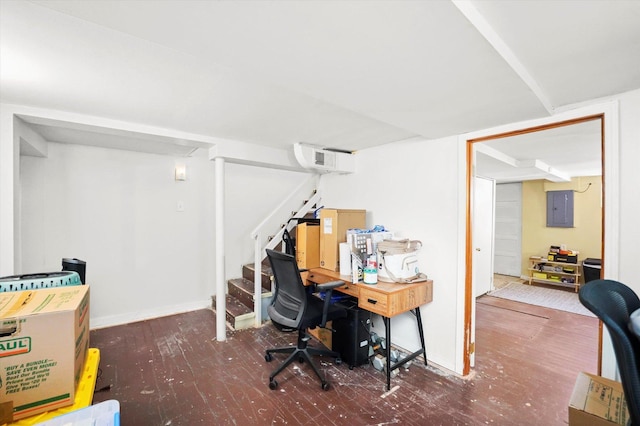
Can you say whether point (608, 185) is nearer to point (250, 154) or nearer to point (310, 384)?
point (310, 384)

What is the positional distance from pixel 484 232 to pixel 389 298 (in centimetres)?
357

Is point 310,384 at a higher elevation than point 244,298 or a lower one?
lower

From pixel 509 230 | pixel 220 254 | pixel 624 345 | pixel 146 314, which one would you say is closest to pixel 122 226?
pixel 146 314

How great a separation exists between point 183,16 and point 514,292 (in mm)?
5949

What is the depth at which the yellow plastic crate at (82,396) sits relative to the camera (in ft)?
2.81

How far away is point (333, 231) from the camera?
9.39ft

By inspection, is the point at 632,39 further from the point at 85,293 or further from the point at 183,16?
the point at 85,293

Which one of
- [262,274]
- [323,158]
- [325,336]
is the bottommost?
[325,336]

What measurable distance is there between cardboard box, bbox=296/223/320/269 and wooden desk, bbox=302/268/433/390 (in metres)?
0.35

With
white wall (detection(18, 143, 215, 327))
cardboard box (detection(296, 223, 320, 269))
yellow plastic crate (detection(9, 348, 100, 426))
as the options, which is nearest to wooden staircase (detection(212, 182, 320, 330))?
white wall (detection(18, 143, 215, 327))

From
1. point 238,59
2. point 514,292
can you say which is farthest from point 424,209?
point 514,292

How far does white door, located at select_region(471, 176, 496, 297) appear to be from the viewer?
4.65 metres

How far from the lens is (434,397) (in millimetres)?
2105

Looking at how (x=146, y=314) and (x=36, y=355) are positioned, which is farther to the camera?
(x=146, y=314)
